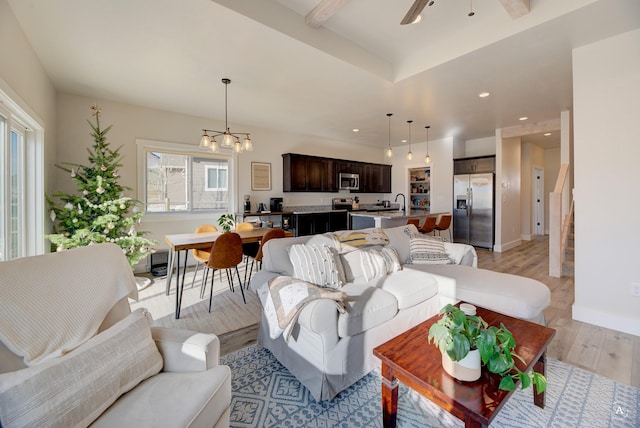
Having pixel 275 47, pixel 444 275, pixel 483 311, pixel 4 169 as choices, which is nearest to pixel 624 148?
pixel 444 275

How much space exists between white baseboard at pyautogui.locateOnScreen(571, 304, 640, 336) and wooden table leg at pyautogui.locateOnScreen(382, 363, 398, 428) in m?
2.57

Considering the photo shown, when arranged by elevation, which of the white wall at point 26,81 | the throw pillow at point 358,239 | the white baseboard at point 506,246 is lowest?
the white baseboard at point 506,246

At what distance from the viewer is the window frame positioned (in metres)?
4.52

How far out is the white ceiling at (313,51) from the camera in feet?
7.56

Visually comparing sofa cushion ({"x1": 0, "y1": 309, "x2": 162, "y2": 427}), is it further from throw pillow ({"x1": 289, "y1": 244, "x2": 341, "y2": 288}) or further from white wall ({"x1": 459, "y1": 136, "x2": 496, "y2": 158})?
white wall ({"x1": 459, "y1": 136, "x2": 496, "y2": 158})

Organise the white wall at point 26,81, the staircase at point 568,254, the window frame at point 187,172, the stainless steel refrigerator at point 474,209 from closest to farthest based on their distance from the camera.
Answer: the white wall at point 26,81
the staircase at point 568,254
the window frame at point 187,172
the stainless steel refrigerator at point 474,209

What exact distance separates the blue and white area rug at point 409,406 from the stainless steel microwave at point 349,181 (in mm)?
5498

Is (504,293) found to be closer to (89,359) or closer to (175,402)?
(175,402)

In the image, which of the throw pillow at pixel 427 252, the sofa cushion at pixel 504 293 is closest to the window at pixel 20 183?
the throw pillow at pixel 427 252

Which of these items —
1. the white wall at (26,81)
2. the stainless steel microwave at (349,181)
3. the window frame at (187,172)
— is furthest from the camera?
the stainless steel microwave at (349,181)

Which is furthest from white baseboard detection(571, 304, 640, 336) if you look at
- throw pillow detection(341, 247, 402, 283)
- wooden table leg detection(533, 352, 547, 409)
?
throw pillow detection(341, 247, 402, 283)

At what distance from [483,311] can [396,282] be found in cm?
68

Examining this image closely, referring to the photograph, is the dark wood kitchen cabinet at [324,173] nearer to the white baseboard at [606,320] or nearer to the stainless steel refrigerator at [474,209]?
the stainless steel refrigerator at [474,209]

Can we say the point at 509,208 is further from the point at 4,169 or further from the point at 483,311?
the point at 4,169
